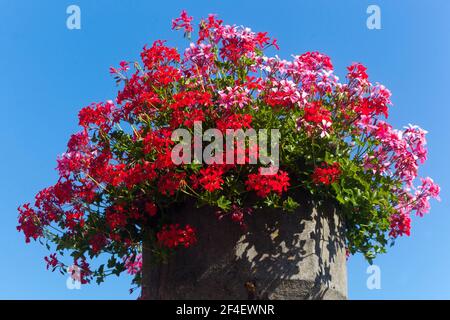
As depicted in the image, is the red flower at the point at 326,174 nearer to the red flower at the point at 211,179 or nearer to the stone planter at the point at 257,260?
the stone planter at the point at 257,260

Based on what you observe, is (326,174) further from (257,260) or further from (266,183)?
(257,260)

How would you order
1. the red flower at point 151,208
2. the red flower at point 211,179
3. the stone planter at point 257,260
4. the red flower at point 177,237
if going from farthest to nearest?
the red flower at point 151,208 → the red flower at point 177,237 → the stone planter at point 257,260 → the red flower at point 211,179

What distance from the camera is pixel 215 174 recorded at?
20.4 feet

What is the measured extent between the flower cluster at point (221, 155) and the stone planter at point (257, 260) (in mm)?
144

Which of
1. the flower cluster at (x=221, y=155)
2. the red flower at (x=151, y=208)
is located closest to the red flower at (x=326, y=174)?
the flower cluster at (x=221, y=155)

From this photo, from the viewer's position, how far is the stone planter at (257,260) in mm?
6371

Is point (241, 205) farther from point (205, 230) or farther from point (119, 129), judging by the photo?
point (119, 129)

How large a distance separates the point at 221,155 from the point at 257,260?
43.6 inches

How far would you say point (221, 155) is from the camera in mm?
6328

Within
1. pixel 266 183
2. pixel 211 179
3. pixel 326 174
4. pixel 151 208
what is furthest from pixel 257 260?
pixel 151 208

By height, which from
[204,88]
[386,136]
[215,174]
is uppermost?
[204,88]

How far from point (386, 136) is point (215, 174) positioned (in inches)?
78.3

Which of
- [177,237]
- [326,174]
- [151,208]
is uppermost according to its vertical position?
[326,174]

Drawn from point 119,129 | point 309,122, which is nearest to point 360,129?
point 309,122
